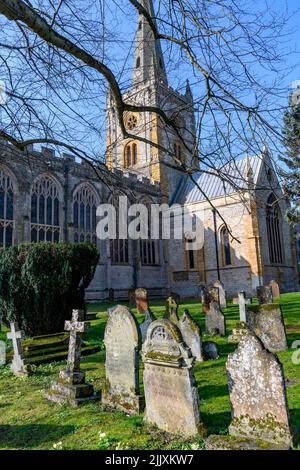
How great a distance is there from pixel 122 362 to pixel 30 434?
1.41 meters

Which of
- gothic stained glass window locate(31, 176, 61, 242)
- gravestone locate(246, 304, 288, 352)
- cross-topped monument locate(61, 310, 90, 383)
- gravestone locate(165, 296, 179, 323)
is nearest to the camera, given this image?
cross-topped monument locate(61, 310, 90, 383)

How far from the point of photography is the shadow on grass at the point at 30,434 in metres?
3.64

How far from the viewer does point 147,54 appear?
479cm

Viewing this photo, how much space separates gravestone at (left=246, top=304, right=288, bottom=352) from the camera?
7.44 metres

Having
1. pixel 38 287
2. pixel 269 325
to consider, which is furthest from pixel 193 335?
pixel 38 287

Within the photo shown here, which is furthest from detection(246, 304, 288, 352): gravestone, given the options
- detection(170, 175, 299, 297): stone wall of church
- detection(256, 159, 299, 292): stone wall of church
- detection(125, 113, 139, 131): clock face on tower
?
detection(256, 159, 299, 292): stone wall of church

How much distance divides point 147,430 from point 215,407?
104 centimetres

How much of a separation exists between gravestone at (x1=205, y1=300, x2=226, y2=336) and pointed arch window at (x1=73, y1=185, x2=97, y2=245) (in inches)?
645

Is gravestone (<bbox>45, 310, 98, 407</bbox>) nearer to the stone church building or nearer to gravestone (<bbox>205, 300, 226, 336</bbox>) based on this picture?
gravestone (<bbox>205, 300, 226, 336</bbox>)

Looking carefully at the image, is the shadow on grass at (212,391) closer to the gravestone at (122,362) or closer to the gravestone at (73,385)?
the gravestone at (122,362)

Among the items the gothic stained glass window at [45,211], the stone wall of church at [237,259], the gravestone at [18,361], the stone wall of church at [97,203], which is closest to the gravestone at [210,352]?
the gravestone at [18,361]

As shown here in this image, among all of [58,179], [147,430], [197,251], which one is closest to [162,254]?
[197,251]

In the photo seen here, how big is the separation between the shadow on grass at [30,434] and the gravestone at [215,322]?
6.01 meters

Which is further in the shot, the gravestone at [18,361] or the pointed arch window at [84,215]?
the pointed arch window at [84,215]
